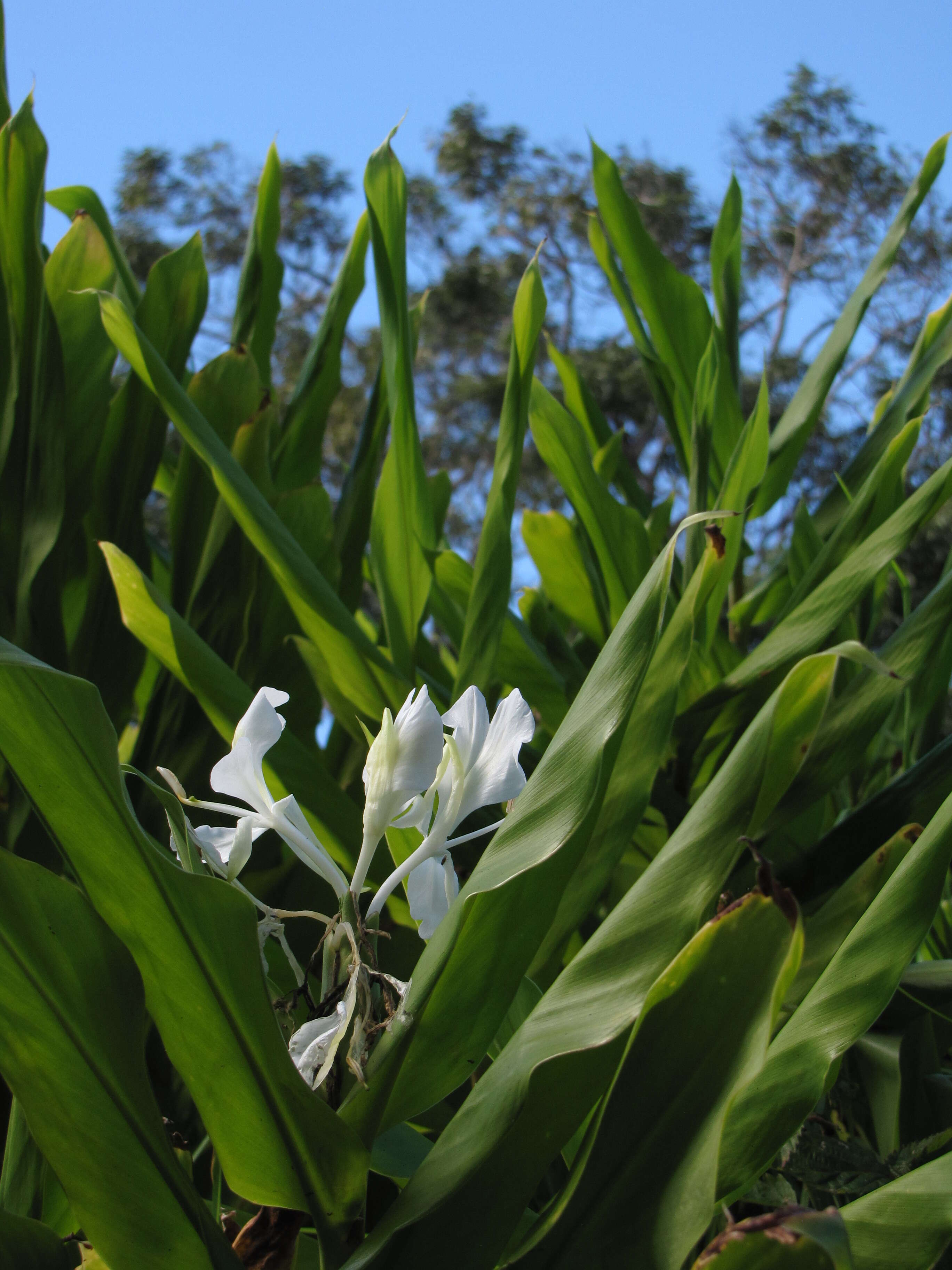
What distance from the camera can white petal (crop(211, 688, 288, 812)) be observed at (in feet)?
1.16

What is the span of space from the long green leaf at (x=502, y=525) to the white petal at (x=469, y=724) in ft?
0.78

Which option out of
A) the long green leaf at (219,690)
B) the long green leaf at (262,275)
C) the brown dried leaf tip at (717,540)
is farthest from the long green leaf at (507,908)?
the long green leaf at (262,275)

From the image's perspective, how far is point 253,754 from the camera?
356 millimetres

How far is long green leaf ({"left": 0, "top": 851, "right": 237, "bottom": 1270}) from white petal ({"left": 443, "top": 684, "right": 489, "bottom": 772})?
0.13 meters

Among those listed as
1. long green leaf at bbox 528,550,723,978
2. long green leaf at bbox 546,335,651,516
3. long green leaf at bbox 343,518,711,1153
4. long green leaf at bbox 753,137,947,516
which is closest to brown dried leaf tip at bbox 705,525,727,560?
long green leaf at bbox 528,550,723,978

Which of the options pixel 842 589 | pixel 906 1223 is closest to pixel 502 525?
pixel 842 589

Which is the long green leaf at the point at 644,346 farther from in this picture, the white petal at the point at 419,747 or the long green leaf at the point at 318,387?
the white petal at the point at 419,747

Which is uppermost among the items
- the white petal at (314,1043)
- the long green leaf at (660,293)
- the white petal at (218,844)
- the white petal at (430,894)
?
the long green leaf at (660,293)

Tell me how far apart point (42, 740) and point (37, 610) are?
419mm

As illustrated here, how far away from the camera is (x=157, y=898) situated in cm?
30

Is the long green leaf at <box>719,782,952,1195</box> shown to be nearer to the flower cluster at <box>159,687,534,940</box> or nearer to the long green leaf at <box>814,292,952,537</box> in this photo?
the flower cluster at <box>159,687,534,940</box>

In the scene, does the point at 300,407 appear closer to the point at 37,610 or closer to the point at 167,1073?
the point at 37,610

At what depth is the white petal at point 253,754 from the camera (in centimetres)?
35

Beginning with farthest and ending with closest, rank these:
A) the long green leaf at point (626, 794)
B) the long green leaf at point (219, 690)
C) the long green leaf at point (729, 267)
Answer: the long green leaf at point (729, 267) < the long green leaf at point (219, 690) < the long green leaf at point (626, 794)
